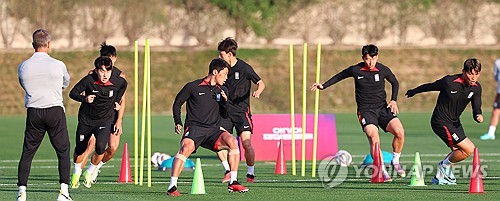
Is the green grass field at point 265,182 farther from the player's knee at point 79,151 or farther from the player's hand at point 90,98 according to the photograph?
the player's hand at point 90,98

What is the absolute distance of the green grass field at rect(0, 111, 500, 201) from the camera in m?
14.9

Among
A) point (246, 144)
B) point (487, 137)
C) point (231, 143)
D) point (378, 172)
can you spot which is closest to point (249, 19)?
point (487, 137)

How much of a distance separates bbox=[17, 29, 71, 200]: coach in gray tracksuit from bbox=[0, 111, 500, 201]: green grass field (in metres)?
0.86

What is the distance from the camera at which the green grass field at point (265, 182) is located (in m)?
14.9

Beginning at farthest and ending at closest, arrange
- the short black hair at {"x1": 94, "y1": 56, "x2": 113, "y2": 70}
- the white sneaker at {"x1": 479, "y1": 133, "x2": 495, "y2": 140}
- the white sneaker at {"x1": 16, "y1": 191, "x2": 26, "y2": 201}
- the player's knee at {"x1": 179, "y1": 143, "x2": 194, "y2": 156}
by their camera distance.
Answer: the white sneaker at {"x1": 479, "y1": 133, "x2": 495, "y2": 140}
the short black hair at {"x1": 94, "y1": 56, "x2": 113, "y2": 70}
the player's knee at {"x1": 179, "y1": 143, "x2": 194, "y2": 156}
the white sneaker at {"x1": 16, "y1": 191, "x2": 26, "y2": 201}

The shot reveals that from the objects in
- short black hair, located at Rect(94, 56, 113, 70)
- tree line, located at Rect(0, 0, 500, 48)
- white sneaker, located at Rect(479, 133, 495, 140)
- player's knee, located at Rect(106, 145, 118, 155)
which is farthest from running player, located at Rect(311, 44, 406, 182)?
tree line, located at Rect(0, 0, 500, 48)

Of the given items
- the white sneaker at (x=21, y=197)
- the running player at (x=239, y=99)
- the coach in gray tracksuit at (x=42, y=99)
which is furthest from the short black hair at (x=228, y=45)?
the white sneaker at (x=21, y=197)

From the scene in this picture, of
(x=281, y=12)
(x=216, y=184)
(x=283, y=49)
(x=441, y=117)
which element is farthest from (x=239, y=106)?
(x=281, y=12)

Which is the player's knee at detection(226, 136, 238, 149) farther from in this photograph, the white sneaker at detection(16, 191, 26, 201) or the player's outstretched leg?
the player's outstretched leg

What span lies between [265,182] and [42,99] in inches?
170

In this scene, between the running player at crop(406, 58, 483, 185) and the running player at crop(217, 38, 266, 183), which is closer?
the running player at crop(406, 58, 483, 185)

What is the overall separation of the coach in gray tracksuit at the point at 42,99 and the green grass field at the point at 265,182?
86 cm

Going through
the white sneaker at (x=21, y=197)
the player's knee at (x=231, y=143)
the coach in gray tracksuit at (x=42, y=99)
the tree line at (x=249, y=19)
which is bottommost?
the white sneaker at (x=21, y=197)

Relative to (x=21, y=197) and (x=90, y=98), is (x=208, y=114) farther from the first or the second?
(x=21, y=197)
